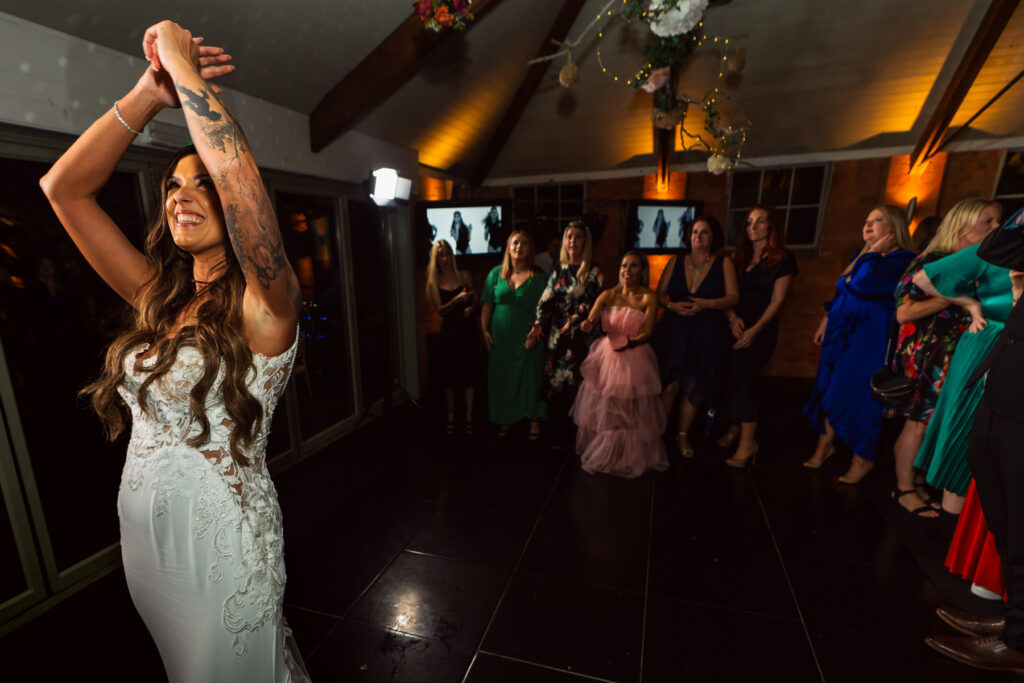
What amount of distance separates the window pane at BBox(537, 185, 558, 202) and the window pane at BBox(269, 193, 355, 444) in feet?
12.0

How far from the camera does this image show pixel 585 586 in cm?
216

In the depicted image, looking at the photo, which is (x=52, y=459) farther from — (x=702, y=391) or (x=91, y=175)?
(x=702, y=391)

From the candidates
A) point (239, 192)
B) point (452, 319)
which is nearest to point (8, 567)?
point (239, 192)

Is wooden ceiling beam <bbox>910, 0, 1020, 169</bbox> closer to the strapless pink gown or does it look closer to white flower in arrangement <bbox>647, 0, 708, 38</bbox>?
white flower in arrangement <bbox>647, 0, 708, 38</bbox>

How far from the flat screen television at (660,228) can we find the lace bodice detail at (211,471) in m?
5.05

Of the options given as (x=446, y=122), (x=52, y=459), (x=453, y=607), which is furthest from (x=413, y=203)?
(x=453, y=607)

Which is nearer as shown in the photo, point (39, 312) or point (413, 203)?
point (39, 312)

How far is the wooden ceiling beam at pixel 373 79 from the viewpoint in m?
3.09

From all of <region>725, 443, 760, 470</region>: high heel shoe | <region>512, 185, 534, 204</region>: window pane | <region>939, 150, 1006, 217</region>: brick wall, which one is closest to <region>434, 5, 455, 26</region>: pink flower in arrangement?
<region>725, 443, 760, 470</region>: high heel shoe

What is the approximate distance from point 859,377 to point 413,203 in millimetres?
4154

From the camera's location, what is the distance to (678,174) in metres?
6.29

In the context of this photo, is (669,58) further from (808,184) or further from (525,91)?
(808,184)

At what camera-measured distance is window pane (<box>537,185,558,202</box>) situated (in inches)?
273

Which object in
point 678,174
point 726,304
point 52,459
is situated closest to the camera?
point 52,459
